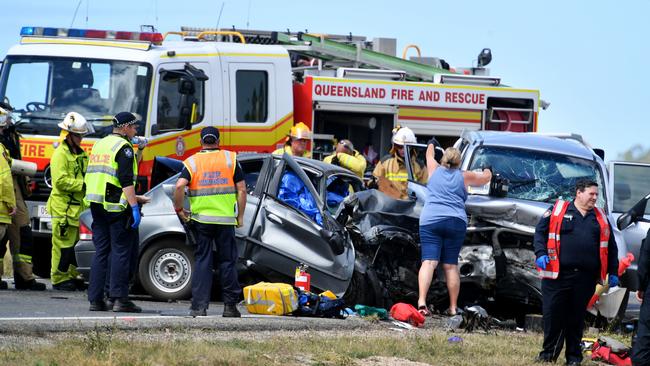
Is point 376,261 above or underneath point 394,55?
underneath

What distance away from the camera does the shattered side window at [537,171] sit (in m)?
13.5

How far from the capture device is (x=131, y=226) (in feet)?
37.6

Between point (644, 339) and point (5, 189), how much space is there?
22.2 ft

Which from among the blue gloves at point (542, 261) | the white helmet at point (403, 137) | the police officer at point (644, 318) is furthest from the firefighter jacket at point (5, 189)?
the police officer at point (644, 318)

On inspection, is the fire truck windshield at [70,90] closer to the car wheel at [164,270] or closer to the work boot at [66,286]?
the work boot at [66,286]

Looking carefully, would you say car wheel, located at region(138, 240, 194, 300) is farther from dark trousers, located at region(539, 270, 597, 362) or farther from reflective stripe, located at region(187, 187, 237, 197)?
dark trousers, located at region(539, 270, 597, 362)

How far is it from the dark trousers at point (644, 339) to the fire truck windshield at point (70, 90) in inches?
294

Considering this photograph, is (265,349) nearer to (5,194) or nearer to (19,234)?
(5,194)

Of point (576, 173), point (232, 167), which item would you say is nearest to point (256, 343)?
point (232, 167)

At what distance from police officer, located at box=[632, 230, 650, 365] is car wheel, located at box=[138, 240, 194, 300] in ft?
15.9

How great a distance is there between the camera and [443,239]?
1254cm

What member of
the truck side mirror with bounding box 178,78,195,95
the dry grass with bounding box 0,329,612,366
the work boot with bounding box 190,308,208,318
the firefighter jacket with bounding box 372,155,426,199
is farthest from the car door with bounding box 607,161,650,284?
the work boot with bounding box 190,308,208,318

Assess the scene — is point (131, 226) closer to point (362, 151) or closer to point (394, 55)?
point (362, 151)

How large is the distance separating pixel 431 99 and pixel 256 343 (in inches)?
387
